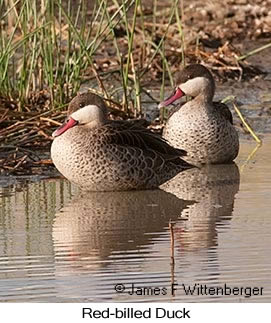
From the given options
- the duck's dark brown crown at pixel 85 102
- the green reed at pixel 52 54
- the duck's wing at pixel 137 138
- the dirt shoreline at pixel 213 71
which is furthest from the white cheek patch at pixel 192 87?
the duck's dark brown crown at pixel 85 102

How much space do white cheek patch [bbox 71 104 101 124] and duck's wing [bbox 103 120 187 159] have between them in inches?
4.1

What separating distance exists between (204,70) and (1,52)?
1.58 m

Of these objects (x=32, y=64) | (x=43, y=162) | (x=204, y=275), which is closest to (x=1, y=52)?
(x=32, y=64)

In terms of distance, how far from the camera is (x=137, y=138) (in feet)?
30.8

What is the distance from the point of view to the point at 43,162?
9992 millimetres

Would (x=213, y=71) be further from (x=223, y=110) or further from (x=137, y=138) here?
(x=137, y=138)

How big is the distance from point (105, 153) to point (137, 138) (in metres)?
0.35

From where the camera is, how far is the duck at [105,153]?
9102 mm

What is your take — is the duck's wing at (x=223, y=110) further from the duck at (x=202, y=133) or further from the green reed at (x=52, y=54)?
the green reed at (x=52, y=54)

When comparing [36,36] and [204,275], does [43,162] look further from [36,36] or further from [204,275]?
[204,275]

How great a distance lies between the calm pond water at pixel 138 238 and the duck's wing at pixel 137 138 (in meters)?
0.23

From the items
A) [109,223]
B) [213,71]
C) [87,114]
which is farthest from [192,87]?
[213,71]

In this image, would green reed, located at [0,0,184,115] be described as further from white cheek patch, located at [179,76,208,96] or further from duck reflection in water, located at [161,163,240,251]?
duck reflection in water, located at [161,163,240,251]

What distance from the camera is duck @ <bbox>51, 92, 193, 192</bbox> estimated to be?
29.9 ft
